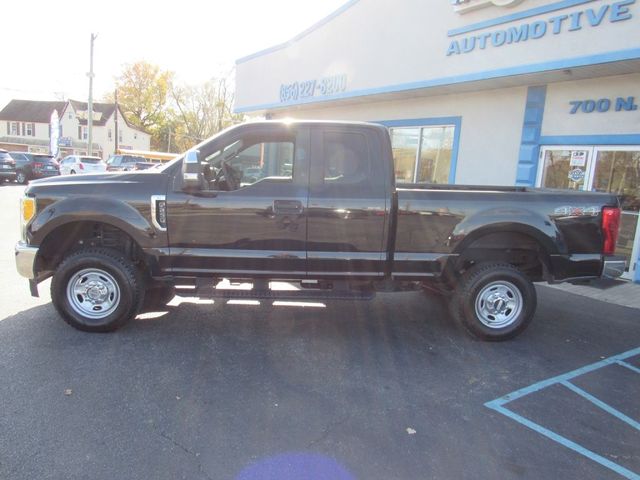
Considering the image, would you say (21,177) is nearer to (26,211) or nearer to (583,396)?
(26,211)

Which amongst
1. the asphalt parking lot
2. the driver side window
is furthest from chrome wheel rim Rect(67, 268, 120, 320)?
the driver side window

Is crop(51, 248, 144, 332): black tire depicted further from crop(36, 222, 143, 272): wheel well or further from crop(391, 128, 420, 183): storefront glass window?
crop(391, 128, 420, 183): storefront glass window

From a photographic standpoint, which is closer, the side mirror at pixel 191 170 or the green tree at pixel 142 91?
the side mirror at pixel 191 170

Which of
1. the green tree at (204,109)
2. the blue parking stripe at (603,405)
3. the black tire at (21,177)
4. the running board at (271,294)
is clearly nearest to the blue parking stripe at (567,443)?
the blue parking stripe at (603,405)

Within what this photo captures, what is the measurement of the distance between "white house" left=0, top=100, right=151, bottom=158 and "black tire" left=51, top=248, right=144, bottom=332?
6057 cm

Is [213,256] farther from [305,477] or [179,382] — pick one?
[305,477]

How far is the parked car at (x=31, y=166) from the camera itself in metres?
22.0

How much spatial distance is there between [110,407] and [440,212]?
320 cm

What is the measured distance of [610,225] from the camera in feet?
14.7

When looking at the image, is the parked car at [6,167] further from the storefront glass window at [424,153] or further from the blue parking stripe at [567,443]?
the blue parking stripe at [567,443]

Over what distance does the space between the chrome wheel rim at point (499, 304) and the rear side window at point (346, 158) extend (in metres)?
1.73

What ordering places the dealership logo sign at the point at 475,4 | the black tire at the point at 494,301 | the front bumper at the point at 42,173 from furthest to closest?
the front bumper at the point at 42,173 → the dealership logo sign at the point at 475,4 → the black tire at the point at 494,301

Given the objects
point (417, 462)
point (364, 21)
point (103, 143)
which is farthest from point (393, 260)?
point (103, 143)

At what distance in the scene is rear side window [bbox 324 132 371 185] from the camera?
4.34 m
